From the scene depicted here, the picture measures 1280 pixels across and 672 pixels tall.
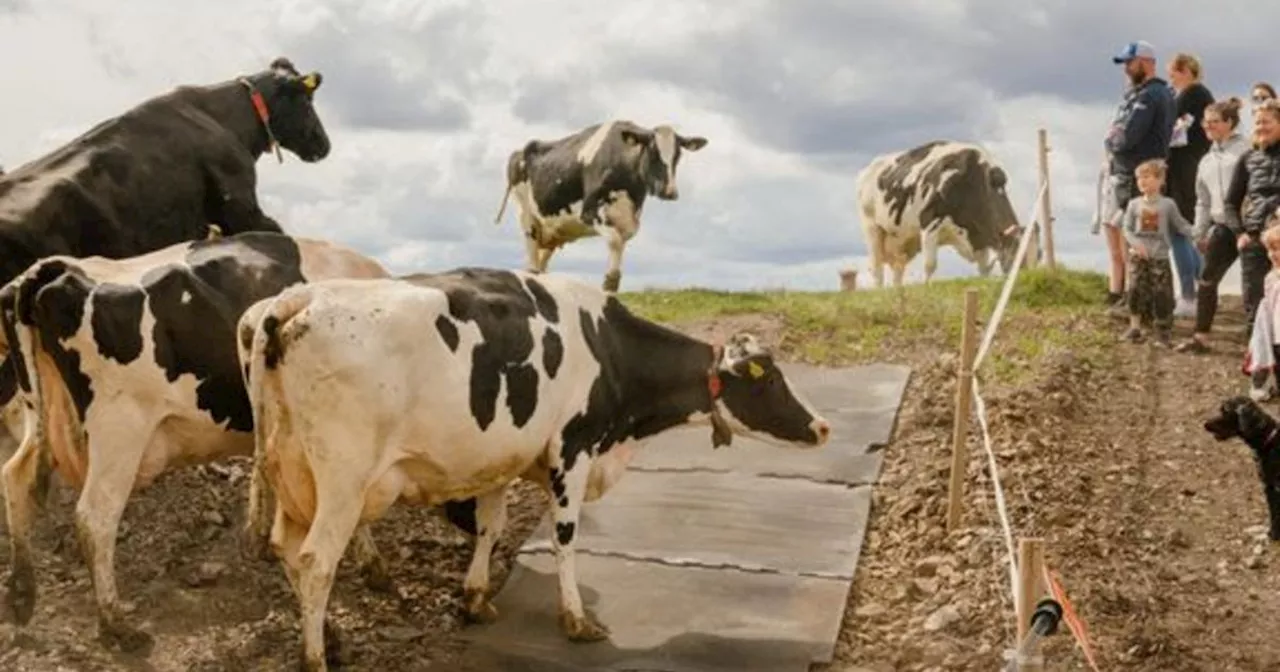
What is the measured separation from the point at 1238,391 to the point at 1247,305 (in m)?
0.79

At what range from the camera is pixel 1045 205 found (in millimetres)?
16859

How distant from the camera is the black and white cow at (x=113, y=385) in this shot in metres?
7.34

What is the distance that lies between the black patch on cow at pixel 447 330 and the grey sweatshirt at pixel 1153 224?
8.32m

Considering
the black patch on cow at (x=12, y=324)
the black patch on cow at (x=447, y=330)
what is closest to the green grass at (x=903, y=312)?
the black patch on cow at (x=447, y=330)

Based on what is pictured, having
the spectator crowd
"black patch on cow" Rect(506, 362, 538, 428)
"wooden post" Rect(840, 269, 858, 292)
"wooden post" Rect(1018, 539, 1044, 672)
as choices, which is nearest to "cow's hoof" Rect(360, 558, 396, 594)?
"black patch on cow" Rect(506, 362, 538, 428)

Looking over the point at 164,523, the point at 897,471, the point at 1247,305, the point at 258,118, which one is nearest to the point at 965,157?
the point at 1247,305

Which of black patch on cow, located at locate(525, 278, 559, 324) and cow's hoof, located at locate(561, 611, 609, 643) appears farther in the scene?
cow's hoof, located at locate(561, 611, 609, 643)

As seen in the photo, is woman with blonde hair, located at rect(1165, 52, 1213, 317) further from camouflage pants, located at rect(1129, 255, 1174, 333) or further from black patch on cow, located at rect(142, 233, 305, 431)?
black patch on cow, located at rect(142, 233, 305, 431)

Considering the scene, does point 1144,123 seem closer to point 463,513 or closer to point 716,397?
point 716,397

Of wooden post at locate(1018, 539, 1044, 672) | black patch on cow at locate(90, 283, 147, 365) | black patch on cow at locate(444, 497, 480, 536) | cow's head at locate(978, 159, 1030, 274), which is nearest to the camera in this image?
wooden post at locate(1018, 539, 1044, 672)

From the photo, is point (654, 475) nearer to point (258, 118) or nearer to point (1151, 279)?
point (258, 118)

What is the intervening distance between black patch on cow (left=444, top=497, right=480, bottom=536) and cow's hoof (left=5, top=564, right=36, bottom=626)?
2555mm

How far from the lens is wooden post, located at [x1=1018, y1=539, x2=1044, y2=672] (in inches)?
223

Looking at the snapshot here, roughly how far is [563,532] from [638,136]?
10937 millimetres
